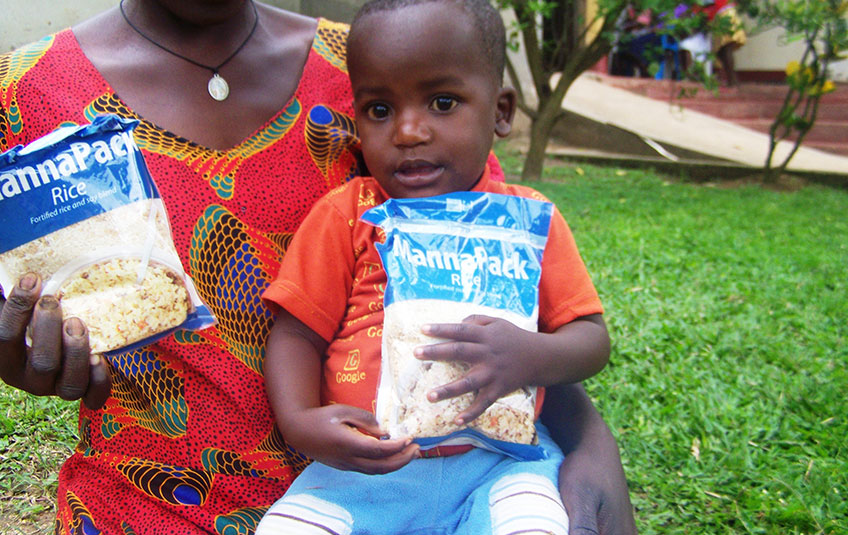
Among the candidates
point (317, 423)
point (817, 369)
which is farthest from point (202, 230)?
point (817, 369)

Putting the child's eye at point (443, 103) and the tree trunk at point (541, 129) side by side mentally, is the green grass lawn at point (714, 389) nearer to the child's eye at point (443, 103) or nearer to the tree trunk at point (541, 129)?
the child's eye at point (443, 103)

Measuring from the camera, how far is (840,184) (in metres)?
7.64

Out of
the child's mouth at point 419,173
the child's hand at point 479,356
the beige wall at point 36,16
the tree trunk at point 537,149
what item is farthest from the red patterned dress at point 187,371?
the tree trunk at point 537,149

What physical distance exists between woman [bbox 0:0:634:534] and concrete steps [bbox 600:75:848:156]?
9.37 meters

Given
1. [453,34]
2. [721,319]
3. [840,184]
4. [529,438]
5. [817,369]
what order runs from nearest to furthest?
[529,438] → [453,34] → [817,369] → [721,319] → [840,184]

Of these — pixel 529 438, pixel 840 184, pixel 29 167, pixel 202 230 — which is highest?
pixel 29 167

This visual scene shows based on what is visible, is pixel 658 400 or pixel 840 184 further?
pixel 840 184

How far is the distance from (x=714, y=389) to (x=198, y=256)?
1.97 meters

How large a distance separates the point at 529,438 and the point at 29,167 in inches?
38.6

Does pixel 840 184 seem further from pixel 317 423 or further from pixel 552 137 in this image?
pixel 317 423

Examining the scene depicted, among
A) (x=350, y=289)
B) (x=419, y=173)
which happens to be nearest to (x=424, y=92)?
(x=419, y=173)

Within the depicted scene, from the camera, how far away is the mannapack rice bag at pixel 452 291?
3.97ft

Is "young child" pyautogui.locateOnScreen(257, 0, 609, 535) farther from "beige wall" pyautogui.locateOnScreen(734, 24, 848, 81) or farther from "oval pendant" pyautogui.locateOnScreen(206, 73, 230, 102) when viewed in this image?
"beige wall" pyautogui.locateOnScreen(734, 24, 848, 81)

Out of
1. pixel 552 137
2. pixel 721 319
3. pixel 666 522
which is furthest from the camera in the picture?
pixel 552 137
